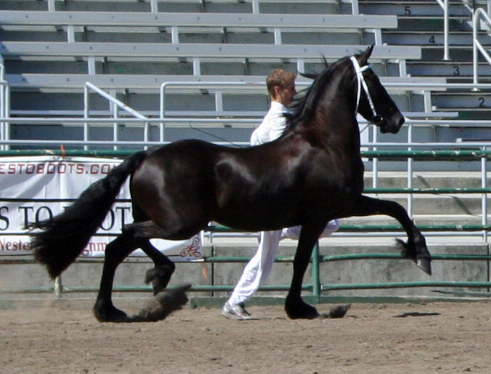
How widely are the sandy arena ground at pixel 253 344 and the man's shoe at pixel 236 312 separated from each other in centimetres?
8

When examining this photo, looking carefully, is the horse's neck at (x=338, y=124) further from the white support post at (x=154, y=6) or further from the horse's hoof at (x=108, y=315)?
the white support post at (x=154, y=6)

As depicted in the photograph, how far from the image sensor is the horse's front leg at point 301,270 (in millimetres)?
6957

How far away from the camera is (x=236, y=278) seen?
8375 mm

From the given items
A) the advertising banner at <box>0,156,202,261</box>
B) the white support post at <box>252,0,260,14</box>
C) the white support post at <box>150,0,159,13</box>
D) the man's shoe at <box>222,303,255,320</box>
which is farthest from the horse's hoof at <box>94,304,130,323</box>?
the white support post at <box>252,0,260,14</box>

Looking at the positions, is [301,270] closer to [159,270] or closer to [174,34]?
[159,270]

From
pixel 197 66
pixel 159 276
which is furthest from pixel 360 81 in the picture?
pixel 197 66

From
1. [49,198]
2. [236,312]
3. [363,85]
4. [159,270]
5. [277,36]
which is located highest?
[277,36]

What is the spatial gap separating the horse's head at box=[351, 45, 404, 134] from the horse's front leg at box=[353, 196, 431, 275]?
1.78ft

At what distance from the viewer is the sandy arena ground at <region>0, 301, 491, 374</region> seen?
199 inches

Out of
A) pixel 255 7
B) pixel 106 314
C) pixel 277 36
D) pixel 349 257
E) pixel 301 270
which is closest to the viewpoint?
pixel 106 314

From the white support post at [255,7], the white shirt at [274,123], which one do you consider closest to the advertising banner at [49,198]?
the white shirt at [274,123]

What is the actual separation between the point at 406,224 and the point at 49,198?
9.60 feet

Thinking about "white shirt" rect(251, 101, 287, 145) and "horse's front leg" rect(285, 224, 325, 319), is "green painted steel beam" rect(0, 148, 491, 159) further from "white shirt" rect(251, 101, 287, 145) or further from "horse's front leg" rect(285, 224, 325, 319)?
"horse's front leg" rect(285, 224, 325, 319)

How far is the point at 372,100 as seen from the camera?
702cm
